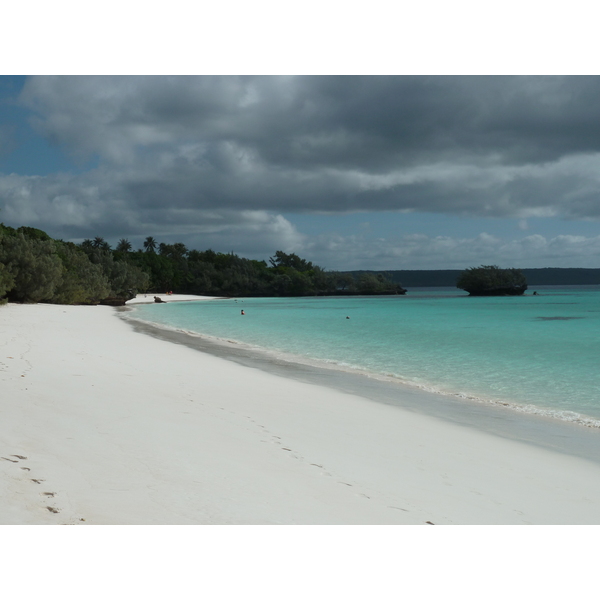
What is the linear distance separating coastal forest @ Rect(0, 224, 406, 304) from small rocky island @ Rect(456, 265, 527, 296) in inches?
902

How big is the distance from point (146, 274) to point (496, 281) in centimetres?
7634

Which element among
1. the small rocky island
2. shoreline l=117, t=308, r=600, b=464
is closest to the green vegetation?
shoreline l=117, t=308, r=600, b=464

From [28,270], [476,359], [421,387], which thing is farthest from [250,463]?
[28,270]

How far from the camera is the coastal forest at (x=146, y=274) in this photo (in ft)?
137

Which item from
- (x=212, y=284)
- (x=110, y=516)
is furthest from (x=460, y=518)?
(x=212, y=284)

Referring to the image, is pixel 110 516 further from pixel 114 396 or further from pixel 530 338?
pixel 530 338

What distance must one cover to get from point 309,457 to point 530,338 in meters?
24.3

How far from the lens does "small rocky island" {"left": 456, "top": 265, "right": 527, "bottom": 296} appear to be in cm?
11700

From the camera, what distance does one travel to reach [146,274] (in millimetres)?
86312

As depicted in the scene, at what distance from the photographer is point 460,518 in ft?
13.4

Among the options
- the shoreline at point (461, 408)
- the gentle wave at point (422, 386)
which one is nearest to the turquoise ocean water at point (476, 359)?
the gentle wave at point (422, 386)

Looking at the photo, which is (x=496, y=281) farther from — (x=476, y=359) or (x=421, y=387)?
(x=421, y=387)

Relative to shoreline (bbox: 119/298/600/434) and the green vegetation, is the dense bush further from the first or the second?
shoreline (bbox: 119/298/600/434)

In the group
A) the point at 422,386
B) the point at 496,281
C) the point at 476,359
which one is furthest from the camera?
the point at 496,281
